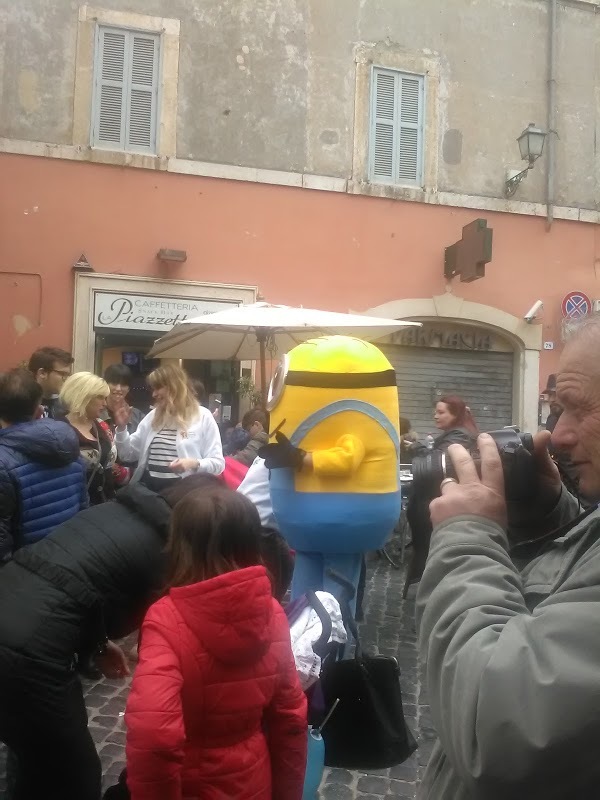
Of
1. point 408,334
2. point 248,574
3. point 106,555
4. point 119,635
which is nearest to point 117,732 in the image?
point 119,635

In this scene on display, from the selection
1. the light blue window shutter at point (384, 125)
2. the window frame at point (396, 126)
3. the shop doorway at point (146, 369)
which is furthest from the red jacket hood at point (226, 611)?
the light blue window shutter at point (384, 125)

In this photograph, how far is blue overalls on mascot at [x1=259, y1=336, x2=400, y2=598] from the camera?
3.10m

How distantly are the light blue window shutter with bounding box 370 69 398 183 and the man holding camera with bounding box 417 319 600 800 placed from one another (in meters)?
9.97

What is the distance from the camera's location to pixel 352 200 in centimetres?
1047

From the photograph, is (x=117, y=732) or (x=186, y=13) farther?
(x=186, y=13)

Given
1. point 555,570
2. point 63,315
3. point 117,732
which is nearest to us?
point 555,570

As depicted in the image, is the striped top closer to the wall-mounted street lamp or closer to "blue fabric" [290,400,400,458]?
"blue fabric" [290,400,400,458]

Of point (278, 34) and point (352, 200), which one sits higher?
point (278, 34)

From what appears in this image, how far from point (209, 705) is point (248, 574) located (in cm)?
33

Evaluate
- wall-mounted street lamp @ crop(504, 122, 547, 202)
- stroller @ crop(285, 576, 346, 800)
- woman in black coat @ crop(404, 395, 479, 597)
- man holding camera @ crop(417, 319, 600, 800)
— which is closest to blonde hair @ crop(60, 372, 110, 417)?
woman in black coat @ crop(404, 395, 479, 597)

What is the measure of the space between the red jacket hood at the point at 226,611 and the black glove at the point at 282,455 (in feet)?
3.97

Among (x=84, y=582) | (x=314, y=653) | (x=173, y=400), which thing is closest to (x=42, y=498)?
(x=84, y=582)

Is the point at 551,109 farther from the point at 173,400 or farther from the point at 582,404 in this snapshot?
the point at 582,404

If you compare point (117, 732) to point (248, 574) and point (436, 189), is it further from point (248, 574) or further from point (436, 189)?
point (436, 189)
